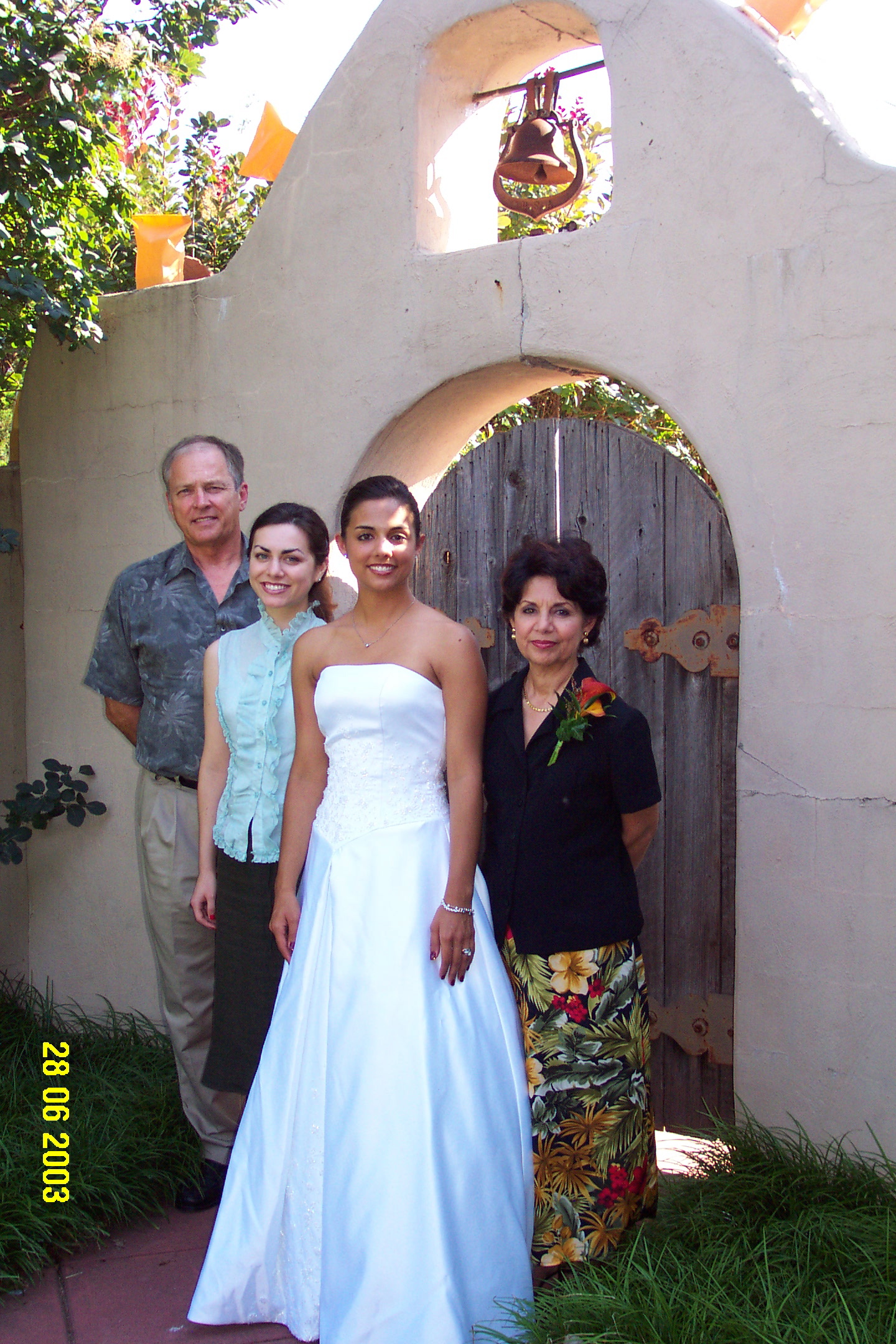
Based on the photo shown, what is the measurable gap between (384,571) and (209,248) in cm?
481

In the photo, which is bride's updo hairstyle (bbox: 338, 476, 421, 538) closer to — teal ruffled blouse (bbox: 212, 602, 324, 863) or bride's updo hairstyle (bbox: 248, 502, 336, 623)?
bride's updo hairstyle (bbox: 248, 502, 336, 623)

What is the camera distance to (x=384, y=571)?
253 cm

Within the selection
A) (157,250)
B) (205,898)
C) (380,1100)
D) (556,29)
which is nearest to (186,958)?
(205,898)

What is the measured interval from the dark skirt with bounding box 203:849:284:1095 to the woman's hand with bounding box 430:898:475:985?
0.59m

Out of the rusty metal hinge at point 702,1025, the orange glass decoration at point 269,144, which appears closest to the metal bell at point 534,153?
the orange glass decoration at point 269,144

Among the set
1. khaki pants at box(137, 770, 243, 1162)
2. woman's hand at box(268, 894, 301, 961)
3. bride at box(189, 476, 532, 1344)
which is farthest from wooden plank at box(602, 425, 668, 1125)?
khaki pants at box(137, 770, 243, 1162)

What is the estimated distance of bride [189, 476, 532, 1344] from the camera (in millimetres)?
2301

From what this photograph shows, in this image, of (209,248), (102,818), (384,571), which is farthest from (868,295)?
(209,248)

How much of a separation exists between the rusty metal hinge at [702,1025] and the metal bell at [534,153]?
259 cm

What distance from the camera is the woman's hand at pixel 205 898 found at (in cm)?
300

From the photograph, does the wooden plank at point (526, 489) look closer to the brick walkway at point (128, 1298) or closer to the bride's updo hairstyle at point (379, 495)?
the bride's updo hairstyle at point (379, 495)

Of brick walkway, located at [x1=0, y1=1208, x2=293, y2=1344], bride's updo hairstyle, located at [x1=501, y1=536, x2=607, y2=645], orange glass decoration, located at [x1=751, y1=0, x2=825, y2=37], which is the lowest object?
brick walkway, located at [x1=0, y1=1208, x2=293, y2=1344]

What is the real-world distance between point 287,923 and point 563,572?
105 cm

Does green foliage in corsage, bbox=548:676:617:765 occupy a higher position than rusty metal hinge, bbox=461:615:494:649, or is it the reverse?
rusty metal hinge, bbox=461:615:494:649
